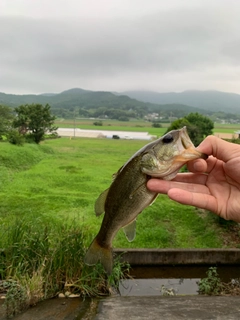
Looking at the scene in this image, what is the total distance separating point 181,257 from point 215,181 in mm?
3862

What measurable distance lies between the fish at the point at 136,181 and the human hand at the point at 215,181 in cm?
23

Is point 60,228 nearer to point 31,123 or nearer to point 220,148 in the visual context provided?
point 220,148

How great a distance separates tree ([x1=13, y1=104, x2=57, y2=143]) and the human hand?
25.8 m

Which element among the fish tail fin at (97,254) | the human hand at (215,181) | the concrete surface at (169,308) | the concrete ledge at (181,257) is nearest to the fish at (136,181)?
the fish tail fin at (97,254)

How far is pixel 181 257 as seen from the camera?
6301mm

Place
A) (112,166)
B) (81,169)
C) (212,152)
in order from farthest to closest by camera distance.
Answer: (112,166) → (81,169) → (212,152)

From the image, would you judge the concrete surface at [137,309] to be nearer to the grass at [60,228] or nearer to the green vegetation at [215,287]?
the grass at [60,228]

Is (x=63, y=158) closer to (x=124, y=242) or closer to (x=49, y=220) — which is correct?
(x=49, y=220)

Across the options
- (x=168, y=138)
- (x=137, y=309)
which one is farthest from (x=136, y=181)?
(x=137, y=309)

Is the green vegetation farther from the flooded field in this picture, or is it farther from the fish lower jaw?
the fish lower jaw

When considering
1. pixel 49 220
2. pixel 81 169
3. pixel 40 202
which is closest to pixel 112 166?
pixel 81 169

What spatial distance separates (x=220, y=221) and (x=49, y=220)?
4.22 m

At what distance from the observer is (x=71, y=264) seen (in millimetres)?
4887

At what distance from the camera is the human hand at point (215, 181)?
258 cm
